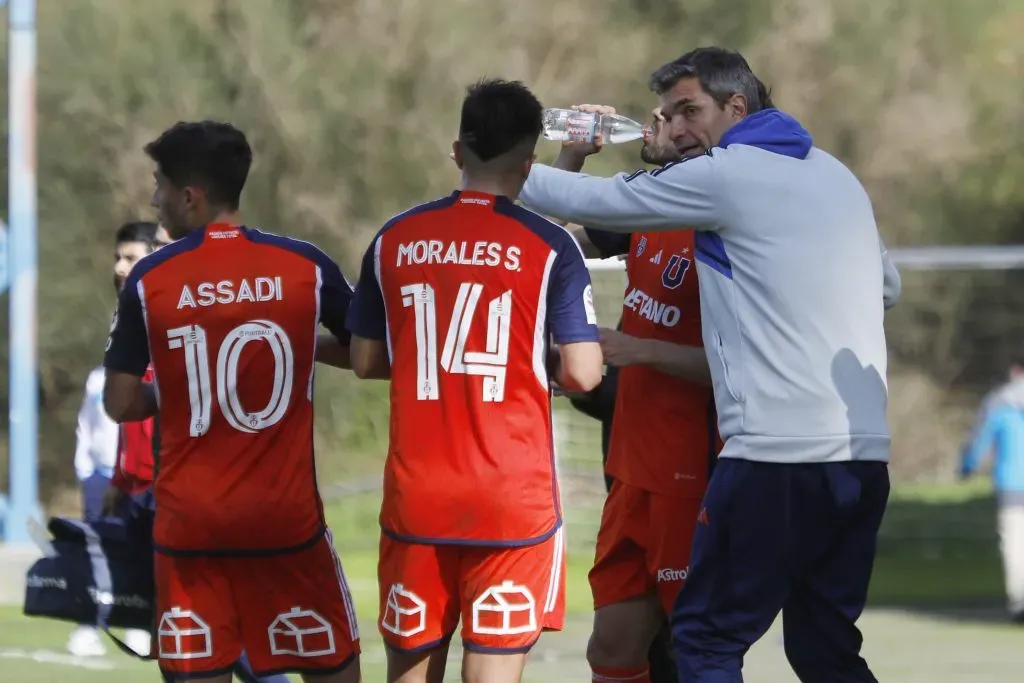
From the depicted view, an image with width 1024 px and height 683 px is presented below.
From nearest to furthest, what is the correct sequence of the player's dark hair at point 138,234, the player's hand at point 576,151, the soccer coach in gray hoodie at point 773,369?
the soccer coach in gray hoodie at point 773,369 < the player's hand at point 576,151 < the player's dark hair at point 138,234

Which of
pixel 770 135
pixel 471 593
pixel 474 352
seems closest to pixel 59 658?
pixel 471 593

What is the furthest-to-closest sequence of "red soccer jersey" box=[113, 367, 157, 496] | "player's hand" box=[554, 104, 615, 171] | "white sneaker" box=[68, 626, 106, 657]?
"white sneaker" box=[68, 626, 106, 657] < "red soccer jersey" box=[113, 367, 157, 496] < "player's hand" box=[554, 104, 615, 171]

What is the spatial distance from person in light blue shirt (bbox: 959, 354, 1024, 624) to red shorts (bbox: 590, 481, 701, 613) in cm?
642

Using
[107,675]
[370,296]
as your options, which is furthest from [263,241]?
[107,675]

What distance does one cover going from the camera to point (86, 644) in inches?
354

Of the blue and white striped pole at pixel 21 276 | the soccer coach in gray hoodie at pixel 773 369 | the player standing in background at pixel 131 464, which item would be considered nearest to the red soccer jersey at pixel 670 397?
the soccer coach in gray hoodie at pixel 773 369

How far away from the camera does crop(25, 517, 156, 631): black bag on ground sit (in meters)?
5.25

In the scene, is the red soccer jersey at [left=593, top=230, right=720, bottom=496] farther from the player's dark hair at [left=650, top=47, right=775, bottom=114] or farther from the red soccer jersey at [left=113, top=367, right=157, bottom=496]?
the red soccer jersey at [left=113, top=367, right=157, bottom=496]

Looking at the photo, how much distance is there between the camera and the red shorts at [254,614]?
4742 millimetres

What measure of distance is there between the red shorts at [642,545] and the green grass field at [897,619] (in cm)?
284

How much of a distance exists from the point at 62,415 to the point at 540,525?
15336 millimetres

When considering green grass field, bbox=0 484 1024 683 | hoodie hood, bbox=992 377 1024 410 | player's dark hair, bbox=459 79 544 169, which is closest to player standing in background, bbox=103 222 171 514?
green grass field, bbox=0 484 1024 683

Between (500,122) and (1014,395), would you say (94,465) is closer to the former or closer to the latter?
(500,122)

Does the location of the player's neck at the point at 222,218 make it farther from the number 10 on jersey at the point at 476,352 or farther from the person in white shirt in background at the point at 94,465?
the person in white shirt in background at the point at 94,465
